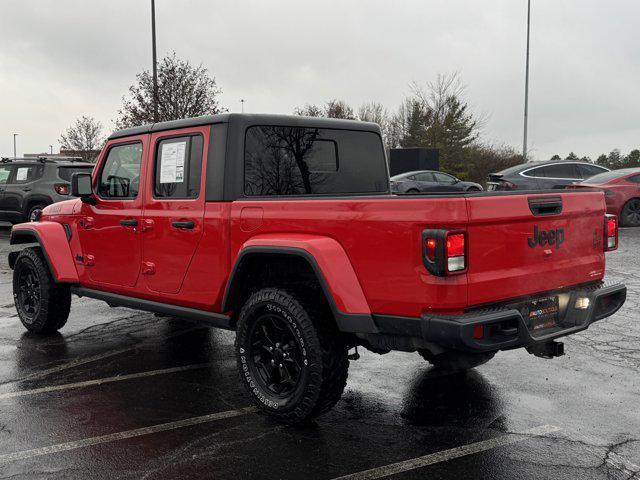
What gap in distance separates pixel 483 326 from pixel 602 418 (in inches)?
57.2

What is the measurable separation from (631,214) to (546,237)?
1332 cm

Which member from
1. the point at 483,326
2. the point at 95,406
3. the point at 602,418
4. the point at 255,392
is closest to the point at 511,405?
the point at 602,418

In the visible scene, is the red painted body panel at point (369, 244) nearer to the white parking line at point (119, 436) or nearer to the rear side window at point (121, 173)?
the rear side window at point (121, 173)

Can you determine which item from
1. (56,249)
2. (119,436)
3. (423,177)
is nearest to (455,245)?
(119,436)

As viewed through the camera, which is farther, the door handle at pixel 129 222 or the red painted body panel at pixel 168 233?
the door handle at pixel 129 222

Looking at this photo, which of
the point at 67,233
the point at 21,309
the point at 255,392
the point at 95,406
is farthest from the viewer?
the point at 21,309

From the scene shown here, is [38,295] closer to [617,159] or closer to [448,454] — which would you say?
[448,454]

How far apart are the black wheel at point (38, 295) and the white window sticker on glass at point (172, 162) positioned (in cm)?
200

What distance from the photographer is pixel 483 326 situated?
3.43 m

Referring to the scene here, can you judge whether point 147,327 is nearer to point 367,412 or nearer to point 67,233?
point 67,233

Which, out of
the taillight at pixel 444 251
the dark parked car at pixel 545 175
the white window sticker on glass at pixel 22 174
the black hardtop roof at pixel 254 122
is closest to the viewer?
the taillight at pixel 444 251

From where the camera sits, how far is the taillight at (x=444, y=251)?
3357 millimetres

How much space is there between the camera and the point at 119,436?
4027 millimetres

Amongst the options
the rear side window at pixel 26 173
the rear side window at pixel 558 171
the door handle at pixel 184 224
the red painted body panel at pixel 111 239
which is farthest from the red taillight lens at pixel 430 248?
the rear side window at pixel 558 171
